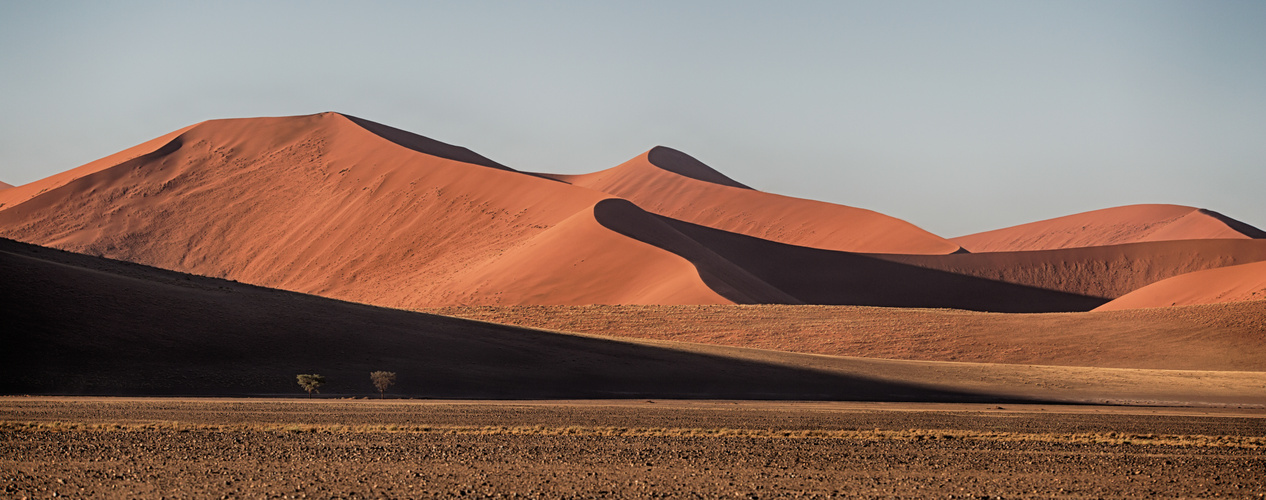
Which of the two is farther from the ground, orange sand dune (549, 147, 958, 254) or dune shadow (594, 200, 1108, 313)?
orange sand dune (549, 147, 958, 254)

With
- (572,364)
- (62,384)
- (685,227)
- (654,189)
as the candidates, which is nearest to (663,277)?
(685,227)

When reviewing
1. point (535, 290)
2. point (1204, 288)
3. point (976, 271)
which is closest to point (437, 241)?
point (535, 290)

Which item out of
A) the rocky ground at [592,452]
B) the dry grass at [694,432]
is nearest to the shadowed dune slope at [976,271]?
the rocky ground at [592,452]

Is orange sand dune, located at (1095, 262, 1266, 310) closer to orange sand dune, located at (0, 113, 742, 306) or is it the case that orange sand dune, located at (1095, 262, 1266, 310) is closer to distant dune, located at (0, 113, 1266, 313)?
distant dune, located at (0, 113, 1266, 313)

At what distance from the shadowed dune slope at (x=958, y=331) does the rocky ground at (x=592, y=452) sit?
19.3 metres

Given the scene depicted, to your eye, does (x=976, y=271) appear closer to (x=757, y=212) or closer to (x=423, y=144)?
(x=757, y=212)

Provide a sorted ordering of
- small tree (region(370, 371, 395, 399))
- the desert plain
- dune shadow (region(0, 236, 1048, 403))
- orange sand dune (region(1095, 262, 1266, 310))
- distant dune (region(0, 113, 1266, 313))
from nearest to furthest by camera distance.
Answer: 1. the desert plain
2. small tree (region(370, 371, 395, 399))
3. dune shadow (region(0, 236, 1048, 403))
4. orange sand dune (region(1095, 262, 1266, 310))
5. distant dune (region(0, 113, 1266, 313))

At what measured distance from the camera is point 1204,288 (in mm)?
60875

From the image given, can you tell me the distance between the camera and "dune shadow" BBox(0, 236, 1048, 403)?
28.5 m

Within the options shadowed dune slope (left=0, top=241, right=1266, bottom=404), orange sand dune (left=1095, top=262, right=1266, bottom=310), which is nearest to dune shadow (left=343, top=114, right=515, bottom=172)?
orange sand dune (left=1095, top=262, right=1266, bottom=310)

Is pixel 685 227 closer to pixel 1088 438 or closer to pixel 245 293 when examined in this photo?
pixel 245 293

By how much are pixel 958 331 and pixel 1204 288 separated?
22.7 metres

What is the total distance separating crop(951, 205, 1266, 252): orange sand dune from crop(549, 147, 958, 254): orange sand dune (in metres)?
27.2

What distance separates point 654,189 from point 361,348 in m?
103
